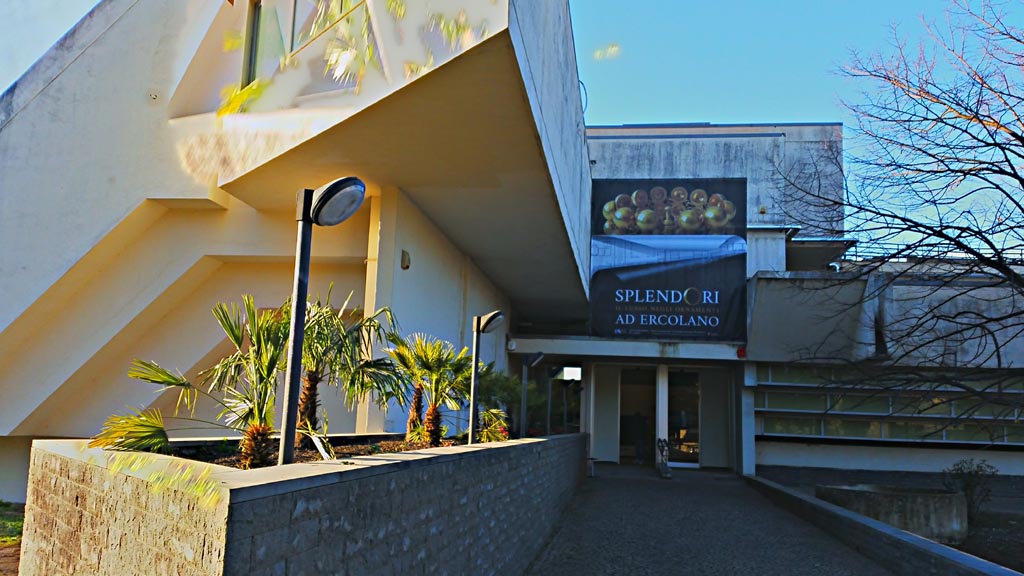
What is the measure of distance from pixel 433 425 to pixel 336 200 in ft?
12.6

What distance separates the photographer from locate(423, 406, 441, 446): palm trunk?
720cm

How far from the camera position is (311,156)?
7594 millimetres

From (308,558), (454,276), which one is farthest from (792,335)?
(308,558)

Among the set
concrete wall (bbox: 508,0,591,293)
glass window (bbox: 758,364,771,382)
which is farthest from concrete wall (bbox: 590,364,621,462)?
concrete wall (bbox: 508,0,591,293)

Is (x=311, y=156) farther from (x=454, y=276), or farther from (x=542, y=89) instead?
(x=454, y=276)

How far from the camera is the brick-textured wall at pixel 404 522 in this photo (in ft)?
8.89

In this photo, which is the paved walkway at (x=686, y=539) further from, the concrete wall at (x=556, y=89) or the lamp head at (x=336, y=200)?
the lamp head at (x=336, y=200)

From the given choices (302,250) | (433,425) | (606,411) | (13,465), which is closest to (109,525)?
(302,250)

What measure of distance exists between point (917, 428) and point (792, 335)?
4.15 m

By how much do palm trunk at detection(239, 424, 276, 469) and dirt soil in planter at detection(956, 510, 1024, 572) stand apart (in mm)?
8567

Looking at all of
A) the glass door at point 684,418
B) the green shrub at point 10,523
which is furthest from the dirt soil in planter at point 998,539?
the green shrub at point 10,523

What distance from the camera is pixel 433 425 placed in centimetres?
721

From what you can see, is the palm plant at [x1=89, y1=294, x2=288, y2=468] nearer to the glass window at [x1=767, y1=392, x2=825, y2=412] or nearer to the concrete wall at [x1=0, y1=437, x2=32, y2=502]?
the concrete wall at [x1=0, y1=437, x2=32, y2=502]

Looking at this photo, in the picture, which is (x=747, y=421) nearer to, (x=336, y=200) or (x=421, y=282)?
(x=421, y=282)
